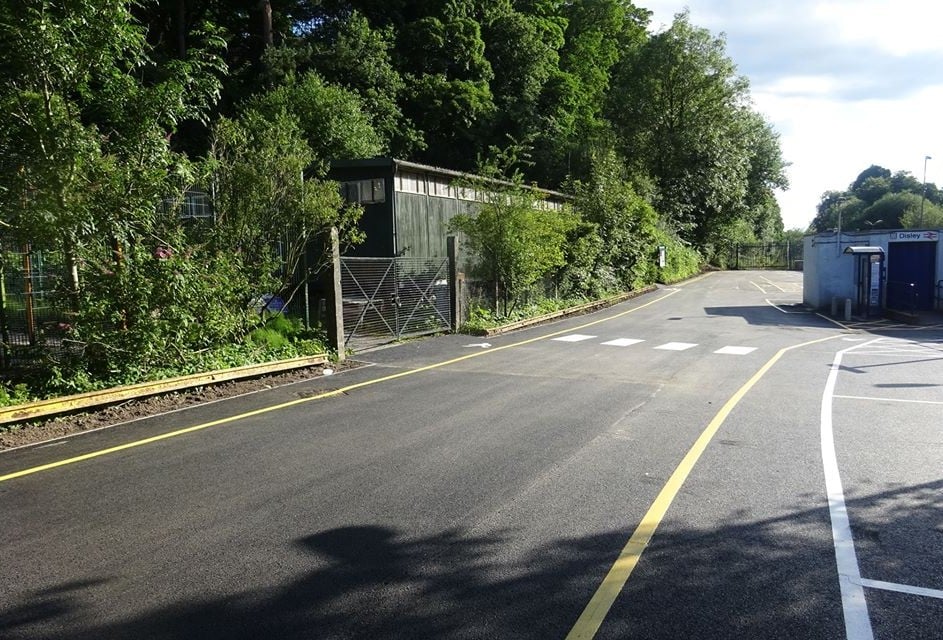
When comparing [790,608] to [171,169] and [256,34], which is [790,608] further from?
[256,34]

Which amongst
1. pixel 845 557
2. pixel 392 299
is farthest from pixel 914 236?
pixel 845 557

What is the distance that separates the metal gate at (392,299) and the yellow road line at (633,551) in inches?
387

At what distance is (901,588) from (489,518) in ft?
8.94

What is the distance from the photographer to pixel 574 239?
27469mm

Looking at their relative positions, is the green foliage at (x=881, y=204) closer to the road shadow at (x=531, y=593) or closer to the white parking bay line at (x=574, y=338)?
the white parking bay line at (x=574, y=338)

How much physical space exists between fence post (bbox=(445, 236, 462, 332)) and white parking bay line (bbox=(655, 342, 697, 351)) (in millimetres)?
5968

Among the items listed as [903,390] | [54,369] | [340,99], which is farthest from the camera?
[340,99]

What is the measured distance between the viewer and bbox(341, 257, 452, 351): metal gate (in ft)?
52.0

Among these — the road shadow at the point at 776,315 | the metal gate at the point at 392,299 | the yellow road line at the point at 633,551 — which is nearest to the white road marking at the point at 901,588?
the yellow road line at the point at 633,551

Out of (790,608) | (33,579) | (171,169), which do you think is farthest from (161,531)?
(171,169)

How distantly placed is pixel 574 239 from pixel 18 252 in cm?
2142

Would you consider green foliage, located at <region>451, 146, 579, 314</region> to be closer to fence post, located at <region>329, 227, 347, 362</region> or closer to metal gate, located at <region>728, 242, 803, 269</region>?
fence post, located at <region>329, 227, 347, 362</region>

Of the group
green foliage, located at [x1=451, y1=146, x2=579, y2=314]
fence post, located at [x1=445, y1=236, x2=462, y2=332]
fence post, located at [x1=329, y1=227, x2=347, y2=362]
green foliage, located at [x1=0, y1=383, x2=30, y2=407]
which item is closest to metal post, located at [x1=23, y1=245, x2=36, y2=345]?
green foliage, located at [x1=0, y1=383, x2=30, y2=407]

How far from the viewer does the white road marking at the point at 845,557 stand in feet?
11.7
